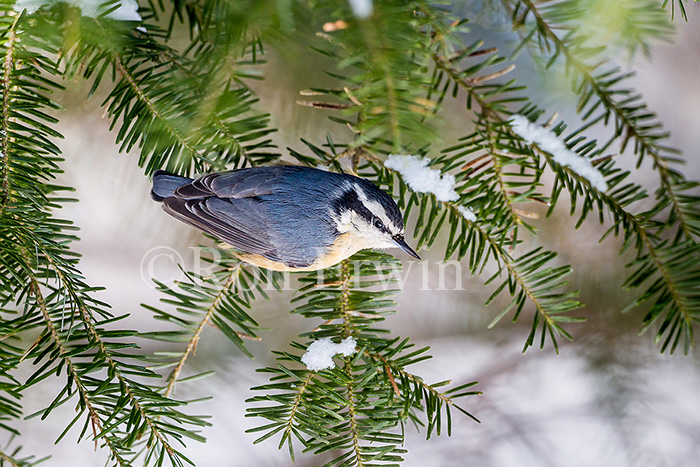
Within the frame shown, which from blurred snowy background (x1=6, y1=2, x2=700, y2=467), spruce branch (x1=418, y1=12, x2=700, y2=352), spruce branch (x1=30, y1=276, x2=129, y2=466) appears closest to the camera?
spruce branch (x1=30, y1=276, x2=129, y2=466)

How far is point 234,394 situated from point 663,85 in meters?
1.33

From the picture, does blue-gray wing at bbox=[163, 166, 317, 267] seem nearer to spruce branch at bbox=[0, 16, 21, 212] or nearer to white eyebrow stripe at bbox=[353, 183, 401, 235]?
white eyebrow stripe at bbox=[353, 183, 401, 235]

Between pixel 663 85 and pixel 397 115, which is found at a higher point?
pixel 663 85

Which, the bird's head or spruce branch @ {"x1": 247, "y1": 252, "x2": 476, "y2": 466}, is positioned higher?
the bird's head

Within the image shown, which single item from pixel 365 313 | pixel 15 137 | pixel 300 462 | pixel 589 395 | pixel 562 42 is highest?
pixel 562 42

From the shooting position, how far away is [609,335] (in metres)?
1.01

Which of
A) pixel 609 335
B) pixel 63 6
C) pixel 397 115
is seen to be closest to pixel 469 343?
pixel 609 335

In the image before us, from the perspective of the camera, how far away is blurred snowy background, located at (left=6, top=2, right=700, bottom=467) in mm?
986

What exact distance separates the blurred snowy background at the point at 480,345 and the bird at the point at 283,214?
0.40ft

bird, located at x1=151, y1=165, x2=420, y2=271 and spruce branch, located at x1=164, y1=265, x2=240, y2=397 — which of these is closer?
spruce branch, located at x1=164, y1=265, x2=240, y2=397

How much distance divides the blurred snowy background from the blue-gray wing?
0.12 meters

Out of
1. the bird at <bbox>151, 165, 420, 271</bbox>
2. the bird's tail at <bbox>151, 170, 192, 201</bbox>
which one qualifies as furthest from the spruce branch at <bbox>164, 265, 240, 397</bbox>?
the bird's tail at <bbox>151, 170, 192, 201</bbox>

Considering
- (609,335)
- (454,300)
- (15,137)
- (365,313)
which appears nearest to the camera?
(15,137)

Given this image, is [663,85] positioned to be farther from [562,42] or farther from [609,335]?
[562,42]
